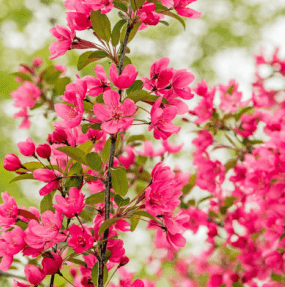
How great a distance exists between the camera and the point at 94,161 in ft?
3.57

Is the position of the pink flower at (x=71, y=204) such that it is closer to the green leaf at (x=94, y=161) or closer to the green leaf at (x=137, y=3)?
the green leaf at (x=94, y=161)

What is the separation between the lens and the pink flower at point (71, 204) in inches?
39.5

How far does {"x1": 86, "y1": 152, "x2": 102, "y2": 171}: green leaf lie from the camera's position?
107 centimetres

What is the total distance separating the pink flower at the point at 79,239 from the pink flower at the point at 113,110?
0.34 m

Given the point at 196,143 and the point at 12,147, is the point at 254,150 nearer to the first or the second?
the point at 196,143

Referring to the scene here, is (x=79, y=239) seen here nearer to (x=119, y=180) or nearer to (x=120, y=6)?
(x=119, y=180)

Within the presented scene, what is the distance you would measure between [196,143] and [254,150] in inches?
14.9

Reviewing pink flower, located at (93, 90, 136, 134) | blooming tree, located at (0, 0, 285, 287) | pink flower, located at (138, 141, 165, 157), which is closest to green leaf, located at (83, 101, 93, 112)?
blooming tree, located at (0, 0, 285, 287)

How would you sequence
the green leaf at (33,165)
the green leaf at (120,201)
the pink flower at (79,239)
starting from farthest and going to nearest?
the green leaf at (33,165) → the green leaf at (120,201) → the pink flower at (79,239)

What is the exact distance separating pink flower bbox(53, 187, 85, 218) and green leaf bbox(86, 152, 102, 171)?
0.34ft

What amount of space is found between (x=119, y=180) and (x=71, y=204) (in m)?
0.17

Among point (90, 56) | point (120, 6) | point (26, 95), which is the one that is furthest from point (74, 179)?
point (26, 95)

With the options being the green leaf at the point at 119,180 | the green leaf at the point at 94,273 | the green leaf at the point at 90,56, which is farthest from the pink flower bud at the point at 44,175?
the green leaf at the point at 90,56

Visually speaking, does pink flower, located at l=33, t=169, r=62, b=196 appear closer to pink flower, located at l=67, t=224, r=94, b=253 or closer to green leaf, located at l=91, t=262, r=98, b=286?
pink flower, located at l=67, t=224, r=94, b=253
